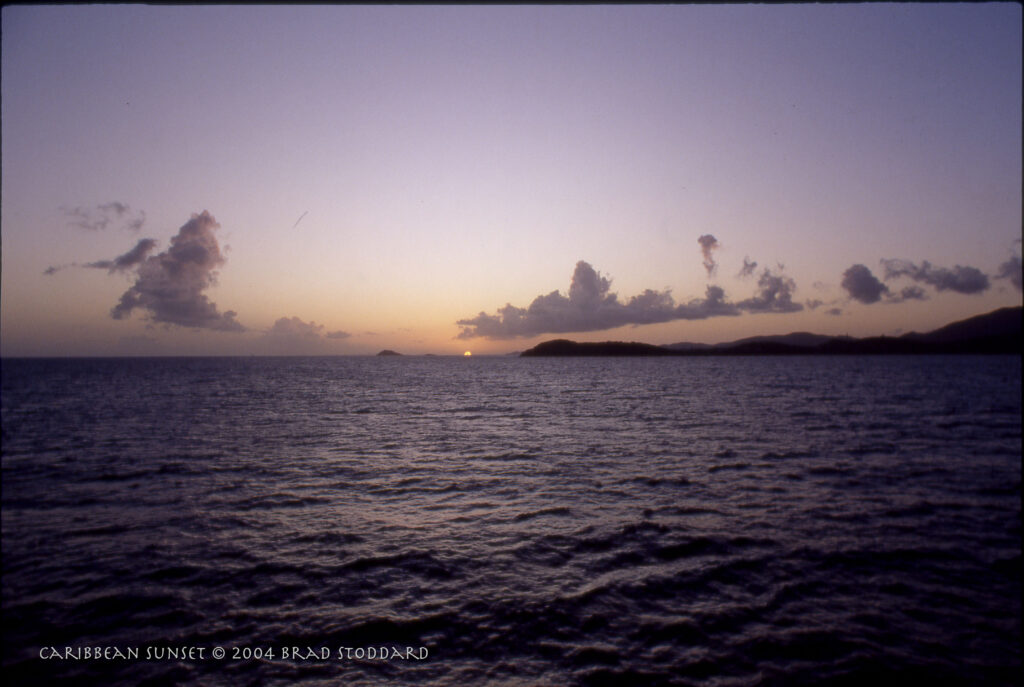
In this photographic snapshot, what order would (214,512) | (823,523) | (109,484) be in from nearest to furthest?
1. (823,523)
2. (214,512)
3. (109,484)

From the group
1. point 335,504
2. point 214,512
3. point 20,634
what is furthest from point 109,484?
point 20,634

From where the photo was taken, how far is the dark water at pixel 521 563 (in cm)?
859

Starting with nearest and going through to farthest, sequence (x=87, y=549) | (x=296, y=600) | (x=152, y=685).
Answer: (x=152, y=685) → (x=296, y=600) → (x=87, y=549)

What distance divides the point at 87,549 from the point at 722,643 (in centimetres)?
1626

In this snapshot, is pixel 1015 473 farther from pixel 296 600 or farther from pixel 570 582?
pixel 296 600

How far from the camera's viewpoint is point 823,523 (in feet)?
49.5

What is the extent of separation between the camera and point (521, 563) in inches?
485

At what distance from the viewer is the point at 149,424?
3872 centimetres

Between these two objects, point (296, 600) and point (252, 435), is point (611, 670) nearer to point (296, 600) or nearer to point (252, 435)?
point (296, 600)

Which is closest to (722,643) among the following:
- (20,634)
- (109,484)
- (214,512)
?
(20,634)

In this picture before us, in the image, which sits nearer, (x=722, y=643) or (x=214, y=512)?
(x=722, y=643)

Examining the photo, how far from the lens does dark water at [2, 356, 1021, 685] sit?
8.59m

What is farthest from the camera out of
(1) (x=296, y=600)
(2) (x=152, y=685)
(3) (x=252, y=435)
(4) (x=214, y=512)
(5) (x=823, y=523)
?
(3) (x=252, y=435)

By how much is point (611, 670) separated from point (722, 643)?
2.24m
